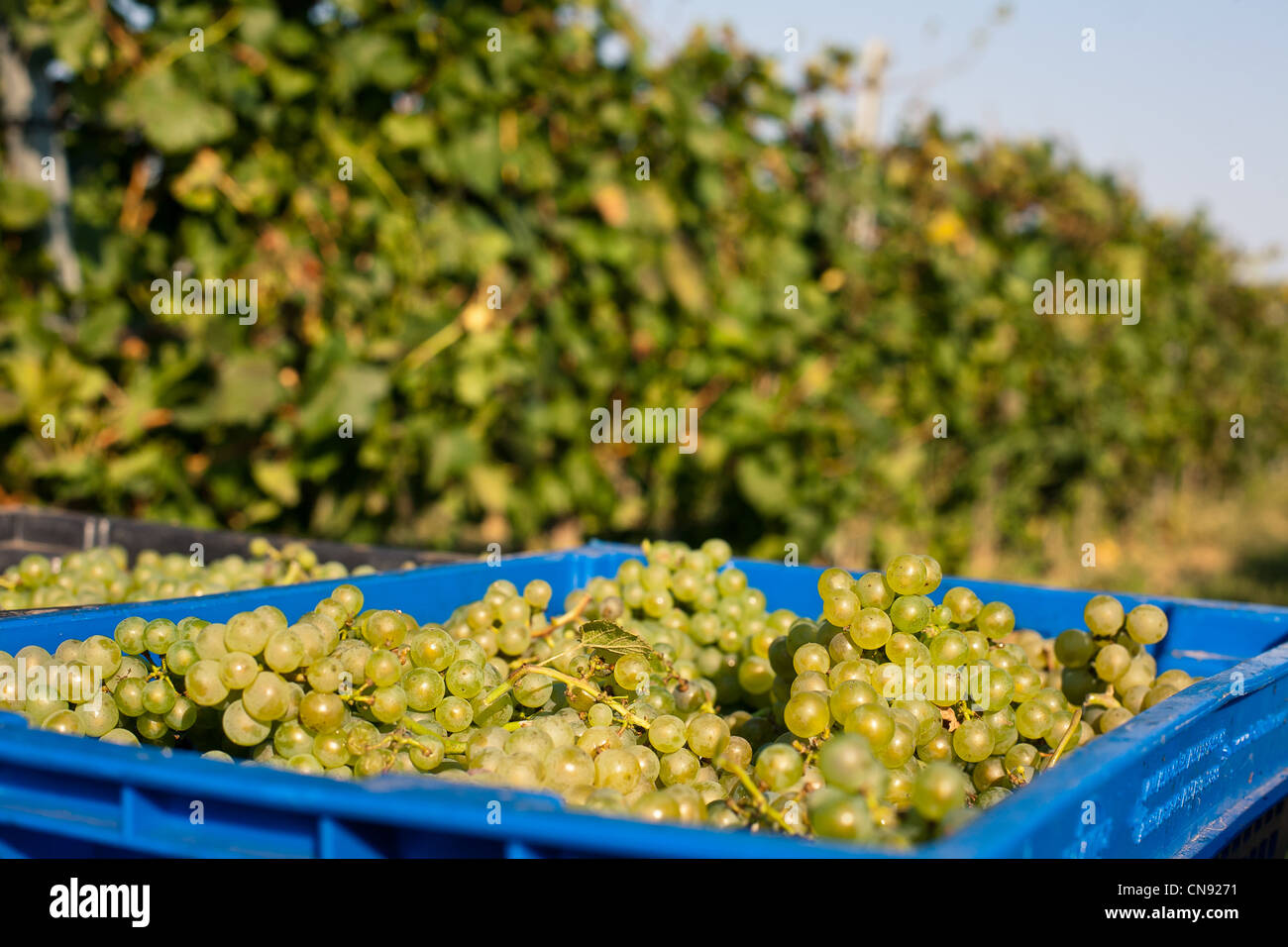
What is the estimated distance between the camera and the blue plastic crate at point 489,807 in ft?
2.21

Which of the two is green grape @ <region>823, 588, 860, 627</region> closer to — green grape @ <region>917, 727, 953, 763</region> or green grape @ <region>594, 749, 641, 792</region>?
green grape @ <region>917, 727, 953, 763</region>

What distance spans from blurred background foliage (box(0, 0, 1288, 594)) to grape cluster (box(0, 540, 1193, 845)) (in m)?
1.85

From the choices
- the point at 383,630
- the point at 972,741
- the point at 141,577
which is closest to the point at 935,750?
the point at 972,741

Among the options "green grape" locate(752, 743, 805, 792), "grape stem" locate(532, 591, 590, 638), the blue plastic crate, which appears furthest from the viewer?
"grape stem" locate(532, 591, 590, 638)

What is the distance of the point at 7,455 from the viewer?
106 inches

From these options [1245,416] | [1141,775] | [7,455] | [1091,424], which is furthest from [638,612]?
[1245,416]

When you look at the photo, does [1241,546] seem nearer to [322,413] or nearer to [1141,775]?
[322,413]

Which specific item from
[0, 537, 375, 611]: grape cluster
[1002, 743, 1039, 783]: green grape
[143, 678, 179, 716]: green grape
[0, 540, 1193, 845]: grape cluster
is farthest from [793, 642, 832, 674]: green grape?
[0, 537, 375, 611]: grape cluster

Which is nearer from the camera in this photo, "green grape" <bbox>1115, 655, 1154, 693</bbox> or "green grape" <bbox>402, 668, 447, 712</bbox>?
"green grape" <bbox>402, 668, 447, 712</bbox>

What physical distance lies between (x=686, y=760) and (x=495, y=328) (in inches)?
98.7

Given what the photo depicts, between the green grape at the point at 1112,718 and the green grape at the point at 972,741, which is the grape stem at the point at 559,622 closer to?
the green grape at the point at 972,741

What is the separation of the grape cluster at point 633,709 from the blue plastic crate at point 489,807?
10cm

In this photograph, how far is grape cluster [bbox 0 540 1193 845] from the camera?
949 millimetres

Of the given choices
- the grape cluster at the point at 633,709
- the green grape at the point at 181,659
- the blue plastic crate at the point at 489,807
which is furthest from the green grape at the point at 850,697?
the green grape at the point at 181,659
